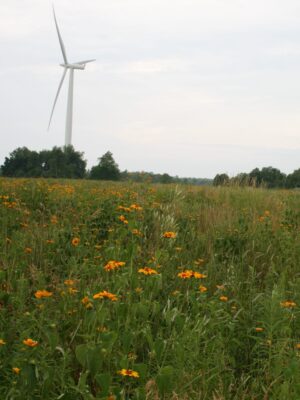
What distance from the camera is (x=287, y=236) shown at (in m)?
4.35

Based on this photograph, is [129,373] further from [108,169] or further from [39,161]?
[39,161]

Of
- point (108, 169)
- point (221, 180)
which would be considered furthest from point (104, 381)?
point (108, 169)

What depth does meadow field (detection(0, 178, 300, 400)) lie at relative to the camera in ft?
6.79

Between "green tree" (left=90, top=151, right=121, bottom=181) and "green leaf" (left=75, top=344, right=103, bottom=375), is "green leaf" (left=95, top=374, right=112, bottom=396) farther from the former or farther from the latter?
"green tree" (left=90, top=151, right=121, bottom=181)

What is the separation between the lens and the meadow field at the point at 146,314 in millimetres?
2068

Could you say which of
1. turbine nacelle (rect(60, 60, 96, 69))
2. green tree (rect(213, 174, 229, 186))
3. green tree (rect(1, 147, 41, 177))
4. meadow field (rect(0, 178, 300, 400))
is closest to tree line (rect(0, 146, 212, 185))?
green tree (rect(1, 147, 41, 177))

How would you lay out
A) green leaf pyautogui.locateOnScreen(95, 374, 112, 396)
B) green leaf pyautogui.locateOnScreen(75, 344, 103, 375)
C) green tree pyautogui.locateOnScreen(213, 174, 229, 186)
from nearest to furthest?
green leaf pyautogui.locateOnScreen(95, 374, 112, 396)
green leaf pyautogui.locateOnScreen(75, 344, 103, 375)
green tree pyautogui.locateOnScreen(213, 174, 229, 186)

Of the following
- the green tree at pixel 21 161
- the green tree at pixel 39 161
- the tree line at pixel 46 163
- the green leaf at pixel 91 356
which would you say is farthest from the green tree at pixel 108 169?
the green leaf at pixel 91 356

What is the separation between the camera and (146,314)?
2582 mm

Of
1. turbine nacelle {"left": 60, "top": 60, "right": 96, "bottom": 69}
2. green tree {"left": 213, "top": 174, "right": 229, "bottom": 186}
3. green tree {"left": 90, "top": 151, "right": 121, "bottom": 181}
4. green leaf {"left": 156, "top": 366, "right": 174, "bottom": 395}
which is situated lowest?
green leaf {"left": 156, "top": 366, "right": 174, "bottom": 395}

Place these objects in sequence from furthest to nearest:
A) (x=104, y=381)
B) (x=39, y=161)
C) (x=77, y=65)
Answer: (x=39, y=161) < (x=77, y=65) < (x=104, y=381)

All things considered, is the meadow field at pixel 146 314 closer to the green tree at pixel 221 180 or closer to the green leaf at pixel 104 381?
the green leaf at pixel 104 381

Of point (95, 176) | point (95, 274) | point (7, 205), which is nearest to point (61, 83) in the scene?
point (95, 176)

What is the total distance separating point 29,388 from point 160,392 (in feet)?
1.62
